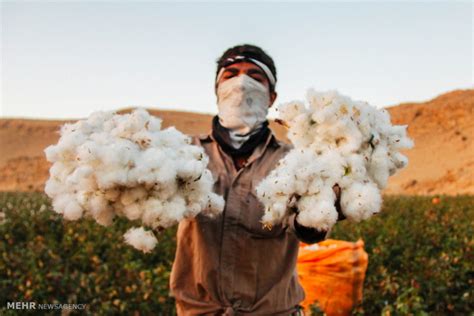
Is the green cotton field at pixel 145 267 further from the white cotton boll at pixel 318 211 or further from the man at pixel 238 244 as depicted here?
the white cotton boll at pixel 318 211

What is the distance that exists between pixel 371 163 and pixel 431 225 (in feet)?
17.4

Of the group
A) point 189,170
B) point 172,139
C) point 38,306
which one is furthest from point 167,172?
point 38,306

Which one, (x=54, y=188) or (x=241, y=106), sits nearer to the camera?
(x=54, y=188)

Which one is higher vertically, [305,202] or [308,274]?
[305,202]

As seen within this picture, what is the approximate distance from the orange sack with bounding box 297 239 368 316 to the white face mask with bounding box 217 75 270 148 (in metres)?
2.05

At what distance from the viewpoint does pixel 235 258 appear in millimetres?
2223

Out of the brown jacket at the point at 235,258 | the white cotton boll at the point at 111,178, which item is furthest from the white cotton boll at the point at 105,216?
the brown jacket at the point at 235,258

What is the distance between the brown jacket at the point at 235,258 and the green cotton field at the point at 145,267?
5.25 ft

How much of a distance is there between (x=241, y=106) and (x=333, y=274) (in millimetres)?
2265

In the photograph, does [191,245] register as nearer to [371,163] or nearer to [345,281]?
[371,163]

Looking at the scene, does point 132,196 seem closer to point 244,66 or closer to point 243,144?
point 243,144

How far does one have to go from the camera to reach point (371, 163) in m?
1.93

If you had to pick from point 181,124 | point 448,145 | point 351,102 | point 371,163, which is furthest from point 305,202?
point 181,124

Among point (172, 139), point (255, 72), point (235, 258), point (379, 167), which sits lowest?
point (235, 258)
